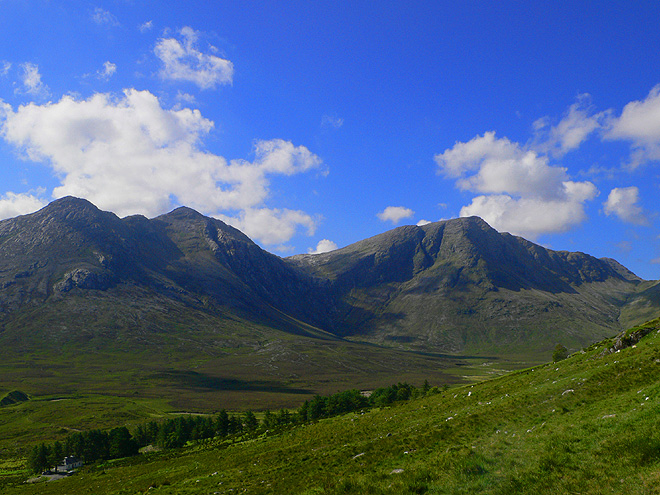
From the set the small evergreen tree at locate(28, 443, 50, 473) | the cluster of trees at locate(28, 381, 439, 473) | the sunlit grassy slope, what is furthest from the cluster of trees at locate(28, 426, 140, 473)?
the sunlit grassy slope

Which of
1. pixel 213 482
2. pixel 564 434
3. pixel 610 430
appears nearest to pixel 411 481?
pixel 564 434

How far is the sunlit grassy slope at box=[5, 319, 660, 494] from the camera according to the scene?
14922 millimetres

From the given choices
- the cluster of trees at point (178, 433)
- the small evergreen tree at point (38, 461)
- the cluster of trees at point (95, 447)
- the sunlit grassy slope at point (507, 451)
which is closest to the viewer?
the sunlit grassy slope at point (507, 451)

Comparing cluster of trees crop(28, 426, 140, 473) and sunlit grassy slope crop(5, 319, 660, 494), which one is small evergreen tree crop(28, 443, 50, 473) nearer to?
cluster of trees crop(28, 426, 140, 473)

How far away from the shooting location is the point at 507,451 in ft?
63.4

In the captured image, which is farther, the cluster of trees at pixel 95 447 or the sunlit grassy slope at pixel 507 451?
the cluster of trees at pixel 95 447

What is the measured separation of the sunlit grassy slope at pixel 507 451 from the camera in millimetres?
14922

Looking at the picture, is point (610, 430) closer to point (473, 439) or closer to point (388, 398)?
point (473, 439)

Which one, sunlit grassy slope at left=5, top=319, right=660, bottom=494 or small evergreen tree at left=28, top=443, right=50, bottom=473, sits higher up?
sunlit grassy slope at left=5, top=319, right=660, bottom=494

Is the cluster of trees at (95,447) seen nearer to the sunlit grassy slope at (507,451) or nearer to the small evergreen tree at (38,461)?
the small evergreen tree at (38,461)

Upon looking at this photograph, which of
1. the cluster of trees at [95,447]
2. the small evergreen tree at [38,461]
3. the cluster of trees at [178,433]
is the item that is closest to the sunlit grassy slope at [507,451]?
the cluster of trees at [178,433]

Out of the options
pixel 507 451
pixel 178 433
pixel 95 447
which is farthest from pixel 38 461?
pixel 507 451

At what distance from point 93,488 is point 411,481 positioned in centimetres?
4698

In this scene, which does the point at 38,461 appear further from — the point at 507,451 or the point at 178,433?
the point at 507,451
